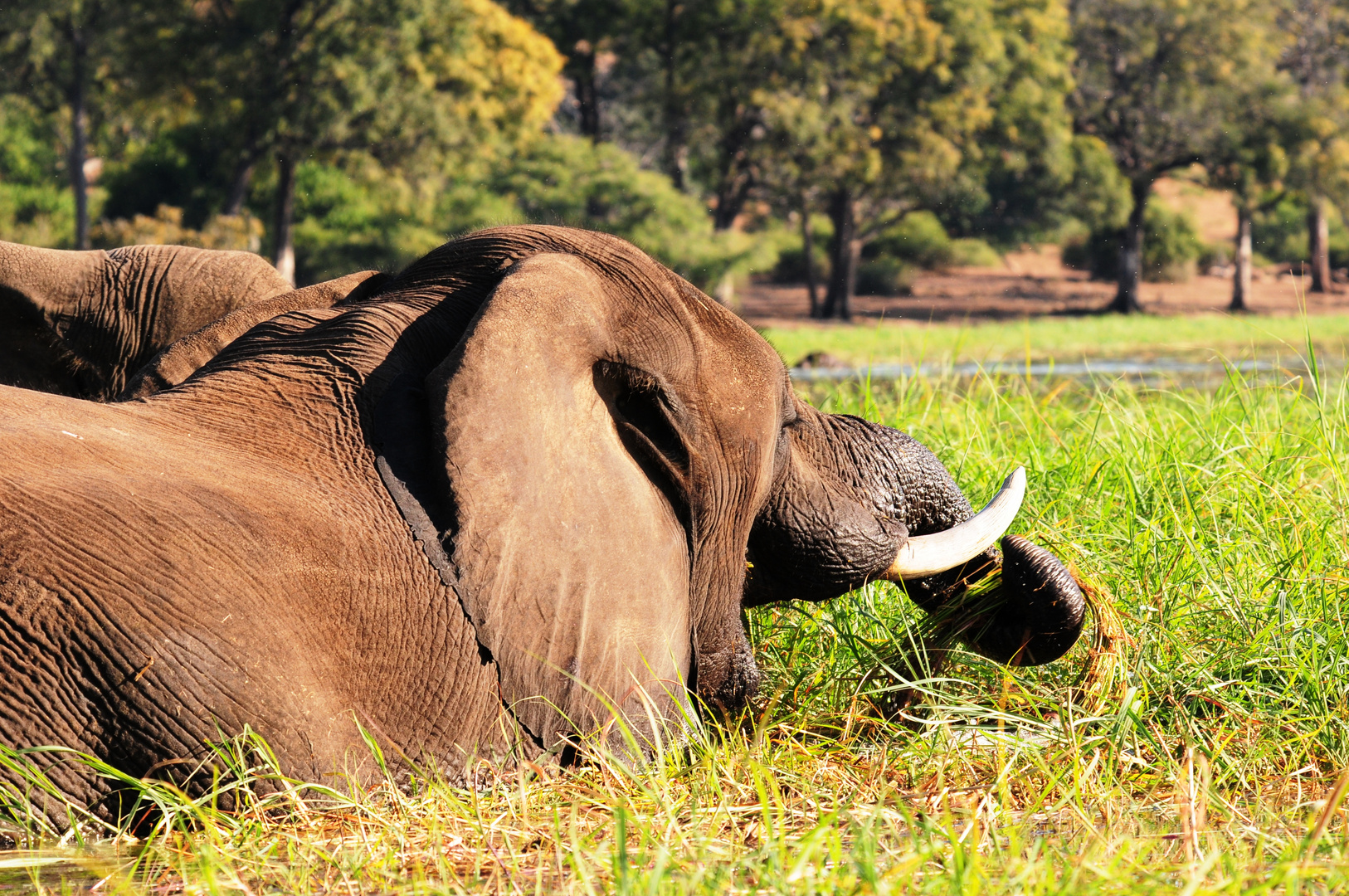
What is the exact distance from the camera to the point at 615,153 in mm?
27719

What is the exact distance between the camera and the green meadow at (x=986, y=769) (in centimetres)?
203

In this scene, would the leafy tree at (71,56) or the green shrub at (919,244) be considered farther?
the green shrub at (919,244)

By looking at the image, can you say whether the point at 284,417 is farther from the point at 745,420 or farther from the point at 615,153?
the point at 615,153

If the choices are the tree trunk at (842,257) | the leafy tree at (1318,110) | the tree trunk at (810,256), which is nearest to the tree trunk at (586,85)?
the tree trunk at (810,256)

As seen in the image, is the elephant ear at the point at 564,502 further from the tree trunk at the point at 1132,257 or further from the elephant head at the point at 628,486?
the tree trunk at the point at 1132,257

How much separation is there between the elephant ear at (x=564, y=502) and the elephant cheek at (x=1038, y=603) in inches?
30.5

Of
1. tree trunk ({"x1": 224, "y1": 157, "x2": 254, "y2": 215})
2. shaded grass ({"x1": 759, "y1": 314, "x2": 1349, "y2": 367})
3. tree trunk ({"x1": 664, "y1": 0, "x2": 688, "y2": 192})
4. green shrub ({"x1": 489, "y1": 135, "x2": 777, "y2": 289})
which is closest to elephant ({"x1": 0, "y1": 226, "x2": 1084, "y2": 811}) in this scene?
shaded grass ({"x1": 759, "y1": 314, "x2": 1349, "y2": 367})

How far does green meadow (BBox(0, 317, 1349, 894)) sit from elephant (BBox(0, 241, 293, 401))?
1704 mm

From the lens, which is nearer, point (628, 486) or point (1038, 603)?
point (628, 486)

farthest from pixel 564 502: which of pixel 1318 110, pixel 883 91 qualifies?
pixel 1318 110

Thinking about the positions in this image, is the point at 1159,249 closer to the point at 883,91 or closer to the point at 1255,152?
the point at 1255,152

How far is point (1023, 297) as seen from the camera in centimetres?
3653

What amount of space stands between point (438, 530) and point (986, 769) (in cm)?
125

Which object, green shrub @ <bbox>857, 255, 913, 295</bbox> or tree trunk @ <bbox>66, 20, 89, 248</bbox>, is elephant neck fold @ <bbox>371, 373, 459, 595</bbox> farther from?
green shrub @ <bbox>857, 255, 913, 295</bbox>
